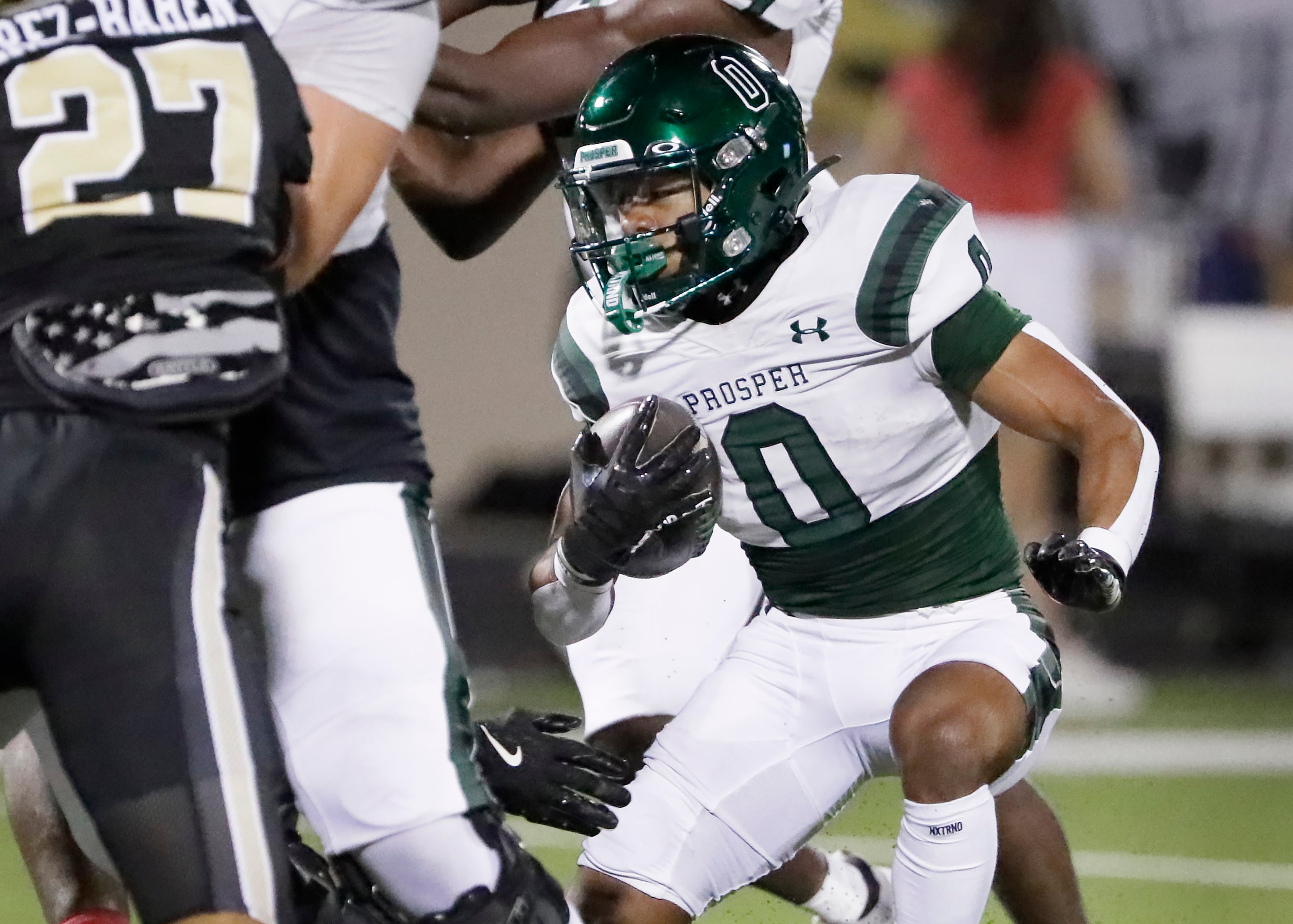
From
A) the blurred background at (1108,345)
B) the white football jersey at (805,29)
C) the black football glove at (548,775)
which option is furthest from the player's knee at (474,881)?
the blurred background at (1108,345)

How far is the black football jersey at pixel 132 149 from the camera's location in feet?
6.07

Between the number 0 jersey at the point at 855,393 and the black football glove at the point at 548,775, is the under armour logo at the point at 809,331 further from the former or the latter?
the black football glove at the point at 548,775

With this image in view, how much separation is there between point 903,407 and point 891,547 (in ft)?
0.72

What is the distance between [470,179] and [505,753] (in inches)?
40.1

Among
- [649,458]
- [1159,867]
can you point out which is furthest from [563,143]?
[1159,867]

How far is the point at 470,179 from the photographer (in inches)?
121

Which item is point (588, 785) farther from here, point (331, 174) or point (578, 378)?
point (331, 174)

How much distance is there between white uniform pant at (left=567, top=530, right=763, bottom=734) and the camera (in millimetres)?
3057

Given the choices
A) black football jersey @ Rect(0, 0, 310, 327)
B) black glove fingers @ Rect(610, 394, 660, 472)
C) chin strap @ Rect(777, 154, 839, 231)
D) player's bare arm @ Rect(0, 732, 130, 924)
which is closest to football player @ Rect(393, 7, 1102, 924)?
chin strap @ Rect(777, 154, 839, 231)

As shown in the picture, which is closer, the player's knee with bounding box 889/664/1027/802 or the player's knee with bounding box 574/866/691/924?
the player's knee with bounding box 889/664/1027/802

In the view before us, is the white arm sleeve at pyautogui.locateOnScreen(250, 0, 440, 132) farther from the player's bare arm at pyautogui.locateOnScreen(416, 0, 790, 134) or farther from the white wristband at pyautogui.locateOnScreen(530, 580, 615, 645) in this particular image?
the white wristband at pyautogui.locateOnScreen(530, 580, 615, 645)

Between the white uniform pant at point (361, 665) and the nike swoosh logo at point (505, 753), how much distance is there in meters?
0.22

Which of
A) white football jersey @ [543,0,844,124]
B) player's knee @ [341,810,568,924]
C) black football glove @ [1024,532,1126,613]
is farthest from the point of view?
white football jersey @ [543,0,844,124]

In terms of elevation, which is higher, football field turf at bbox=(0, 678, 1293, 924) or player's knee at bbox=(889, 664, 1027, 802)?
player's knee at bbox=(889, 664, 1027, 802)
